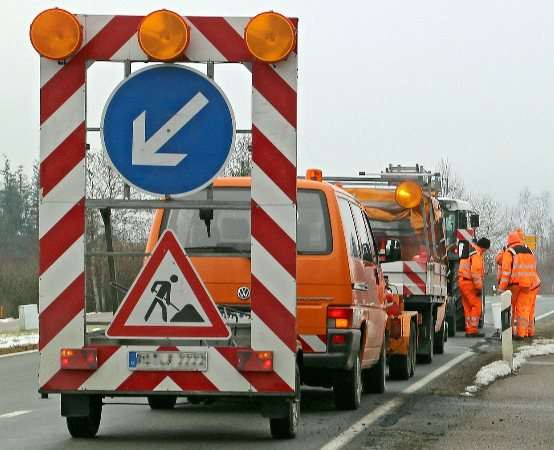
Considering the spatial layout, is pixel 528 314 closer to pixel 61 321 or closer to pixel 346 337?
pixel 346 337

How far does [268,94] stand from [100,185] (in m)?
1.48

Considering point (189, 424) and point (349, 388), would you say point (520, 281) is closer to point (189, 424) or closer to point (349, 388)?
point (349, 388)

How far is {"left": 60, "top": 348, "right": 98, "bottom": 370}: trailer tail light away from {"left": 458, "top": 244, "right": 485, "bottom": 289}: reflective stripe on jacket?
2048cm

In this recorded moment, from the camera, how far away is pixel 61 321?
9.65 m

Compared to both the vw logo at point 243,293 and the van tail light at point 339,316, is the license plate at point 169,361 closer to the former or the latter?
the vw logo at point 243,293

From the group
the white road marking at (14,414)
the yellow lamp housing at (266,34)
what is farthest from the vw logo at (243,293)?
the yellow lamp housing at (266,34)

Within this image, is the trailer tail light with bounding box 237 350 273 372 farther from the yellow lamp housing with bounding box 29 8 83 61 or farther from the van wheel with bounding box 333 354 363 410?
the van wheel with bounding box 333 354 363 410

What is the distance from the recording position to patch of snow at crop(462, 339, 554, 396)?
1636 cm

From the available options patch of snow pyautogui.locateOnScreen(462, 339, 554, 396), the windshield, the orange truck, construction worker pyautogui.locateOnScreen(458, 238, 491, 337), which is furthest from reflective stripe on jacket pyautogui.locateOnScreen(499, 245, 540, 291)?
the windshield

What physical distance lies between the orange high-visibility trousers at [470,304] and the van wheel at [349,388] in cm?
1656

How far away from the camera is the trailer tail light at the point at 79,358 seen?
963cm

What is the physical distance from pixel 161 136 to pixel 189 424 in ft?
10.9

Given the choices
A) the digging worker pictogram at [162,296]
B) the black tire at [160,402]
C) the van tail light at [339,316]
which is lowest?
the black tire at [160,402]

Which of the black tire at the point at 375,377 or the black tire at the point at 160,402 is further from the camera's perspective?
the black tire at the point at 375,377
